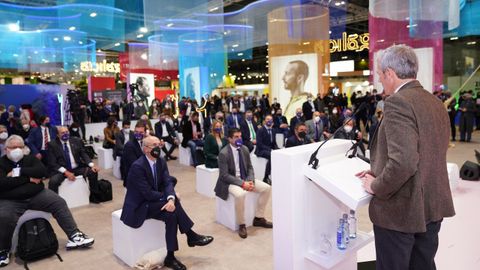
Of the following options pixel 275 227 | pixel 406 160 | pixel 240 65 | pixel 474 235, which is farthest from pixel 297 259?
pixel 240 65

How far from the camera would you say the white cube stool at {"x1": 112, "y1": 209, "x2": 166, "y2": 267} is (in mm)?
3711

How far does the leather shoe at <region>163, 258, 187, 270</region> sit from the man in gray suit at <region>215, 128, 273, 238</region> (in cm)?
97

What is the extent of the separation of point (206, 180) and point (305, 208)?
160 inches

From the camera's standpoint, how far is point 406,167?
1.61m

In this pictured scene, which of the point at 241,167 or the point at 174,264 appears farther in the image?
the point at 241,167

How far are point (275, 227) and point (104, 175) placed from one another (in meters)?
6.50

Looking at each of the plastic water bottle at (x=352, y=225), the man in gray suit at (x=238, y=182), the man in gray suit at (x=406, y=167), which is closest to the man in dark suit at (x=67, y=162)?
the man in gray suit at (x=238, y=182)

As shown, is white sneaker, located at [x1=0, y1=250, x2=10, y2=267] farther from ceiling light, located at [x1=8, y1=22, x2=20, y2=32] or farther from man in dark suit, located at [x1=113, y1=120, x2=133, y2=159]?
ceiling light, located at [x1=8, y1=22, x2=20, y2=32]

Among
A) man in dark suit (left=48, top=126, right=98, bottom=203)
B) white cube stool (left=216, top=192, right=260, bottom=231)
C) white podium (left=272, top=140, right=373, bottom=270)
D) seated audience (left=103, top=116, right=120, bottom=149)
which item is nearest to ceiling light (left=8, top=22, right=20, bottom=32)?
seated audience (left=103, top=116, right=120, bottom=149)

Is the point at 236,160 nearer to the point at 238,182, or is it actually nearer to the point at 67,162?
the point at 238,182

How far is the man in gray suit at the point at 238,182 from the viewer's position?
15.0 ft

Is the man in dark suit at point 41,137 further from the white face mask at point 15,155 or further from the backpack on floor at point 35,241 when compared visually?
the backpack on floor at point 35,241

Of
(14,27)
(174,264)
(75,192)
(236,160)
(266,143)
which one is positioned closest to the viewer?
(174,264)

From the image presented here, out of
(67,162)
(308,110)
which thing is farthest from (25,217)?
(308,110)
